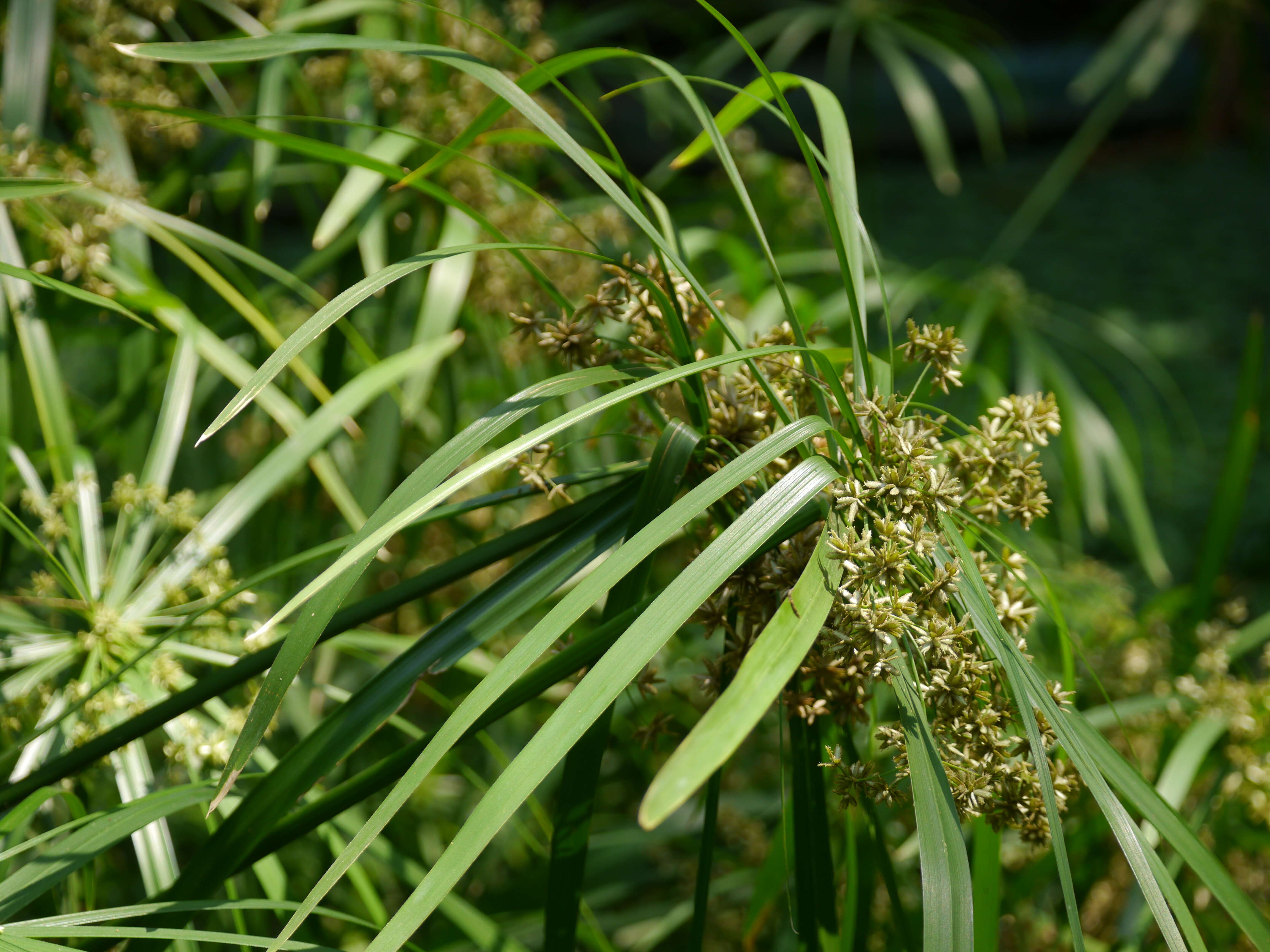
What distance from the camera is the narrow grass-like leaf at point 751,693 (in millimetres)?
286

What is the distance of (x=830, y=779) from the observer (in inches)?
21.9

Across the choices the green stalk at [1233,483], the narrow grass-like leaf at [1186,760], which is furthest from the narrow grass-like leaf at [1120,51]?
the narrow grass-like leaf at [1186,760]

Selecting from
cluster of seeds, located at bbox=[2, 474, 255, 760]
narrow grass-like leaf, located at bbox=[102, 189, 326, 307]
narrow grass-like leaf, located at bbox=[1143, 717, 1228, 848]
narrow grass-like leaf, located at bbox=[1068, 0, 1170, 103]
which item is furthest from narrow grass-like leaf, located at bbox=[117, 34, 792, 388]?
narrow grass-like leaf, located at bbox=[1068, 0, 1170, 103]

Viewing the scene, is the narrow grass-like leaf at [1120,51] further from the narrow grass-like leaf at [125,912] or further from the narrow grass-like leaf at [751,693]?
the narrow grass-like leaf at [125,912]

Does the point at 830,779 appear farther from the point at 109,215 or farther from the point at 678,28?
the point at 678,28

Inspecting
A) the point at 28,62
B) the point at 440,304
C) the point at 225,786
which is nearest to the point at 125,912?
the point at 225,786

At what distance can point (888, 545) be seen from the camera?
40 cm

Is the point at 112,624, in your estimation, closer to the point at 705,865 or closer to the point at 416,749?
the point at 416,749

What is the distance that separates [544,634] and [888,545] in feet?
0.53

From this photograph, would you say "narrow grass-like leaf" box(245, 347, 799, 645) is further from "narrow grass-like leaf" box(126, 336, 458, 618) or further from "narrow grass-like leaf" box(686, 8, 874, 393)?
"narrow grass-like leaf" box(126, 336, 458, 618)

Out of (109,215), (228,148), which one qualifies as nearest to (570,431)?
(109,215)

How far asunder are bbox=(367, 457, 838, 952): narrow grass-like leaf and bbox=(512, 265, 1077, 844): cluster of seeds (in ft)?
0.19

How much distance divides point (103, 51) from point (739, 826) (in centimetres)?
109

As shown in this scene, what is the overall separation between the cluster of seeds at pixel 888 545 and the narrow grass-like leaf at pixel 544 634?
6cm
